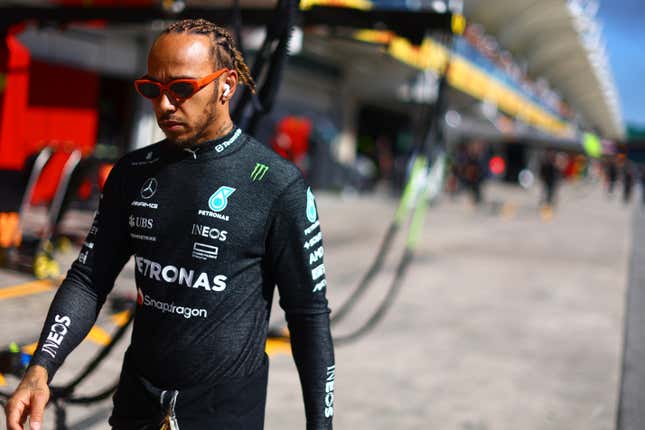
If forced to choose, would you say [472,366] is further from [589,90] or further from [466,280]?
[589,90]

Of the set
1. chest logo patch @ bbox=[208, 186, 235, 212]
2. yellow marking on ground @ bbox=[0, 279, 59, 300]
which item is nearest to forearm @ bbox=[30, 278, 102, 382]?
chest logo patch @ bbox=[208, 186, 235, 212]

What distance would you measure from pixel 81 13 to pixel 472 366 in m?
4.51

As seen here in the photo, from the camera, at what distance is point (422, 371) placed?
5184 millimetres

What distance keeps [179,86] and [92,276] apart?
0.57 metres

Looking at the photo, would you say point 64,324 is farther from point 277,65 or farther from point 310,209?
point 277,65

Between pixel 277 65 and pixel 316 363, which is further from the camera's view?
pixel 277 65

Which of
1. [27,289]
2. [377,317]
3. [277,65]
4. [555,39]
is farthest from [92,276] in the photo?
[555,39]

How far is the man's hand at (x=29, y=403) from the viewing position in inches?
64.1

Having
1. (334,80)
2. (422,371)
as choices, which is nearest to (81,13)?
(422,371)

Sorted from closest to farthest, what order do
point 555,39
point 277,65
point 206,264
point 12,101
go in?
point 206,264, point 277,65, point 12,101, point 555,39

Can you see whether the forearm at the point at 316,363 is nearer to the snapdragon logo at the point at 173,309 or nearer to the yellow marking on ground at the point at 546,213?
the snapdragon logo at the point at 173,309

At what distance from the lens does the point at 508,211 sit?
2136 centimetres

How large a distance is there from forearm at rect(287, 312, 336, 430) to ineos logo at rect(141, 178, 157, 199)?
0.47 meters

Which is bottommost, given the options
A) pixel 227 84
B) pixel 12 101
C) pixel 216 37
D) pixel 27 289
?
pixel 27 289
